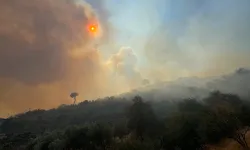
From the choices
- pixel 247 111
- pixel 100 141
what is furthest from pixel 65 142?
pixel 247 111

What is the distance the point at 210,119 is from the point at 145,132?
41215 mm

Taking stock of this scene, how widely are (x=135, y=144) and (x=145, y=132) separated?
171 feet

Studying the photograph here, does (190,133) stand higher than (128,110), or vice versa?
(128,110)

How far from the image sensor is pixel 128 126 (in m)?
122

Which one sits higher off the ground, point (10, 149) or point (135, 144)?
point (10, 149)

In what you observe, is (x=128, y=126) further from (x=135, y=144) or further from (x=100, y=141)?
(x=135, y=144)

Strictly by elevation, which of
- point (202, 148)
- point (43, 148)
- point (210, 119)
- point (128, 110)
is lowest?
point (202, 148)

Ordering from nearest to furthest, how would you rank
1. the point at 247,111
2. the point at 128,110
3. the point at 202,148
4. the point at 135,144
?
1. the point at 135,144
2. the point at 202,148
3. the point at 247,111
4. the point at 128,110

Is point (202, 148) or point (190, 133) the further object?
point (190, 133)

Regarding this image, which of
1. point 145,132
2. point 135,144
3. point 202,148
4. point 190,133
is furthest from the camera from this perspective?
point 145,132

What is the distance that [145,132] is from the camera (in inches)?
4636

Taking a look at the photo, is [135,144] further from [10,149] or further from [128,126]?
[10,149]

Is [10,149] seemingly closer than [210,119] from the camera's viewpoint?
No

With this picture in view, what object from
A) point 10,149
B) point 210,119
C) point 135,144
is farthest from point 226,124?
point 10,149
